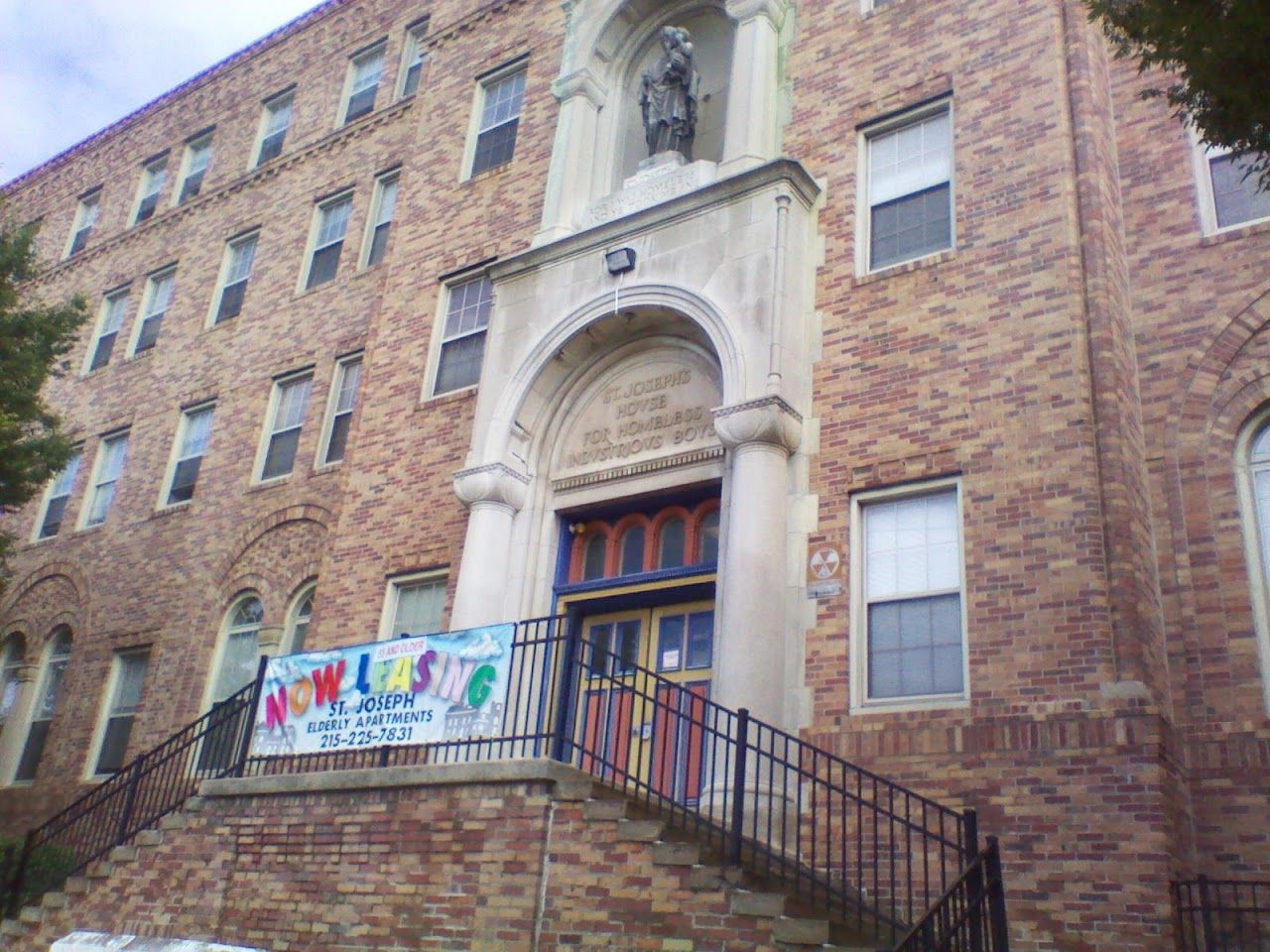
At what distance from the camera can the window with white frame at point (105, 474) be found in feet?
68.7

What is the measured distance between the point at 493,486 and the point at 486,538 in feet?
1.87

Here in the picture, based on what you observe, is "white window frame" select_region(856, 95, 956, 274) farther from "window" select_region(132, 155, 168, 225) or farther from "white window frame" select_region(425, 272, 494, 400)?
"window" select_region(132, 155, 168, 225)

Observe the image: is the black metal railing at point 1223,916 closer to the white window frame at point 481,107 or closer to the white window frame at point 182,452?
the white window frame at point 481,107

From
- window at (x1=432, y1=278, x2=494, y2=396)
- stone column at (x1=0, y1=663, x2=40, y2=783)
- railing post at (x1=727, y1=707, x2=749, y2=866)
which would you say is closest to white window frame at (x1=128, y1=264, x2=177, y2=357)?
stone column at (x1=0, y1=663, x2=40, y2=783)

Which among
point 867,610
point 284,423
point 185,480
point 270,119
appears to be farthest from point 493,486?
point 270,119

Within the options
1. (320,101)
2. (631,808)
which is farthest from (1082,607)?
(320,101)

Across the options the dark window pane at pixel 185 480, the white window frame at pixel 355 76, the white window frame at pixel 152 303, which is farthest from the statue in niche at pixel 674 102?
the white window frame at pixel 152 303

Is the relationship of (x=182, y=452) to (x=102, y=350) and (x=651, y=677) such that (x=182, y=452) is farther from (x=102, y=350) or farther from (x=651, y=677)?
(x=651, y=677)

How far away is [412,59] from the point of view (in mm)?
21016

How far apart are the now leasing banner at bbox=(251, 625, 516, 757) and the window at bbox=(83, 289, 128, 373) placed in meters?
13.5

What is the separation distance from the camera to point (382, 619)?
14570 mm

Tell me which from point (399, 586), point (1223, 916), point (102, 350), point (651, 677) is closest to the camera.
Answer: point (1223, 916)

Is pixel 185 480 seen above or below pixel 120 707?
above

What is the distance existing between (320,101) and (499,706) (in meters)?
15.2
